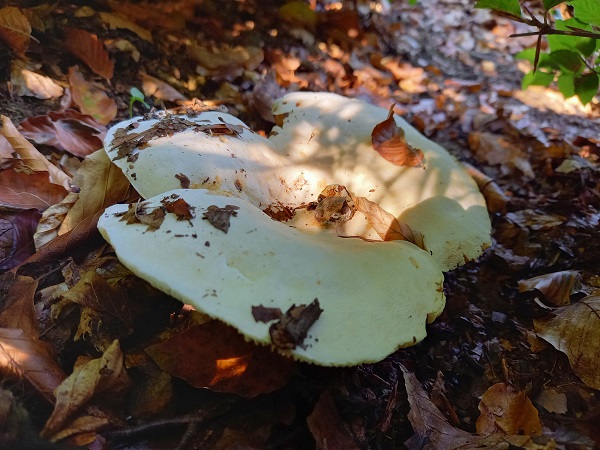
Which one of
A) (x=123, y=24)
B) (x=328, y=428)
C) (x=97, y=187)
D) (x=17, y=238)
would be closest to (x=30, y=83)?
(x=123, y=24)

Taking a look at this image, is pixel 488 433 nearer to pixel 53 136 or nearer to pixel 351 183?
pixel 351 183

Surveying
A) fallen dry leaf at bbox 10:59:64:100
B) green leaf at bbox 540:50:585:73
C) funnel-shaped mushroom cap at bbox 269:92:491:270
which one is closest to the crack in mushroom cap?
funnel-shaped mushroom cap at bbox 269:92:491:270

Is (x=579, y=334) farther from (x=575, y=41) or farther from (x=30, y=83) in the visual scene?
(x=30, y=83)

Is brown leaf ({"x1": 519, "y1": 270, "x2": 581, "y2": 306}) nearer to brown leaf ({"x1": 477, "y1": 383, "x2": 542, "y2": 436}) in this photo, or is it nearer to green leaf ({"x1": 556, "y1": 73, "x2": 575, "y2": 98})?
brown leaf ({"x1": 477, "y1": 383, "x2": 542, "y2": 436})

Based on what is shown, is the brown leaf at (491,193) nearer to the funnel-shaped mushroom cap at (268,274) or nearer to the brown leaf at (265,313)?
the funnel-shaped mushroom cap at (268,274)

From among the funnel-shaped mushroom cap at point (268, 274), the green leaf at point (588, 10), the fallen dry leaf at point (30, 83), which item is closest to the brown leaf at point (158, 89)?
the fallen dry leaf at point (30, 83)
